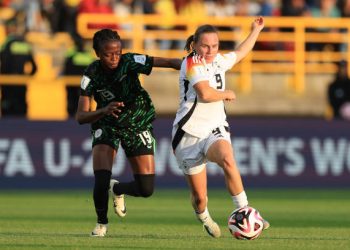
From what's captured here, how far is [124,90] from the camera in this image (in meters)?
13.1

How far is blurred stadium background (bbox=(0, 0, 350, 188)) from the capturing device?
71.9 feet

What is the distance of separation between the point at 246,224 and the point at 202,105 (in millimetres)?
1358

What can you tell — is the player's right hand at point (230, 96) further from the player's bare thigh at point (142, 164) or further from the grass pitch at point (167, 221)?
the player's bare thigh at point (142, 164)

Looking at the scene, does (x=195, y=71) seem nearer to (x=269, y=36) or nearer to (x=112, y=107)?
(x=112, y=107)

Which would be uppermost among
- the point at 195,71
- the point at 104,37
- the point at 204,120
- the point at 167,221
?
the point at 104,37

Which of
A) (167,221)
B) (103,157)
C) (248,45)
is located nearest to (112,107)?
(103,157)

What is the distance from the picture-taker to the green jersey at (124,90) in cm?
1291

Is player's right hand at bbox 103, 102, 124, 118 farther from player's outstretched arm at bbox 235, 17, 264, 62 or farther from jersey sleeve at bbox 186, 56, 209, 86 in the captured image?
player's outstretched arm at bbox 235, 17, 264, 62

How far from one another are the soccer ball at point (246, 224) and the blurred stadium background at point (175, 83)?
32.4 ft

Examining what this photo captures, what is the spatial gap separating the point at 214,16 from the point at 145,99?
13678mm

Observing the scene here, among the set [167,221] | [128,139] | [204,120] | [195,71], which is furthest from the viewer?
[167,221]

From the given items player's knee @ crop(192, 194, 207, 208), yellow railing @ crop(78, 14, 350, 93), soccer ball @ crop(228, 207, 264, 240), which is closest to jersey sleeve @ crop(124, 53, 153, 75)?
player's knee @ crop(192, 194, 207, 208)

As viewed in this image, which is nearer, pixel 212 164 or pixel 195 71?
pixel 195 71

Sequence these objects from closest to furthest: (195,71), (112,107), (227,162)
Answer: (227,162)
(112,107)
(195,71)
